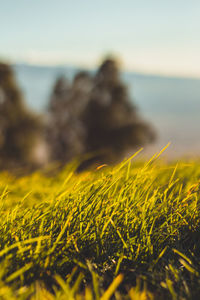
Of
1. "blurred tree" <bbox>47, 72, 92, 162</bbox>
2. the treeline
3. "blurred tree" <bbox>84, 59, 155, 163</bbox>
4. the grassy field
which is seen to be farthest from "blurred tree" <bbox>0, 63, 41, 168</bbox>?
the grassy field

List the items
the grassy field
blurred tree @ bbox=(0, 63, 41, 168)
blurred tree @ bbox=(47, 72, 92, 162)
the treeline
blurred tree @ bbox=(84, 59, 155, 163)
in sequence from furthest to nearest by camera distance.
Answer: blurred tree @ bbox=(0, 63, 41, 168)
blurred tree @ bbox=(47, 72, 92, 162)
the treeline
blurred tree @ bbox=(84, 59, 155, 163)
the grassy field

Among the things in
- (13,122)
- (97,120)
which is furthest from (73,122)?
(13,122)

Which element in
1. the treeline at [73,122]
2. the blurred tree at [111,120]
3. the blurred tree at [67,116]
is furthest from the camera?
the blurred tree at [67,116]

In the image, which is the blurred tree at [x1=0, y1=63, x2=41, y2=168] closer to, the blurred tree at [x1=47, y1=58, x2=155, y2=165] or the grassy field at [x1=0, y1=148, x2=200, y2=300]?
the blurred tree at [x1=47, y1=58, x2=155, y2=165]

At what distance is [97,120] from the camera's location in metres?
17.3

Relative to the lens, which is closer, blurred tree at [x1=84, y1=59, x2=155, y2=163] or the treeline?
blurred tree at [x1=84, y1=59, x2=155, y2=163]

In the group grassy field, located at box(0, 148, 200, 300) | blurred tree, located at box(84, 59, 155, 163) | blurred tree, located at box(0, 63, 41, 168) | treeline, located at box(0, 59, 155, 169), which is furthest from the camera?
blurred tree, located at box(0, 63, 41, 168)

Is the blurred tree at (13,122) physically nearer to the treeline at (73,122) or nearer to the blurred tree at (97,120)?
the treeline at (73,122)

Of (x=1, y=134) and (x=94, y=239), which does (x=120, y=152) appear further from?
(x=94, y=239)

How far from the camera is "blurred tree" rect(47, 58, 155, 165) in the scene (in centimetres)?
1688

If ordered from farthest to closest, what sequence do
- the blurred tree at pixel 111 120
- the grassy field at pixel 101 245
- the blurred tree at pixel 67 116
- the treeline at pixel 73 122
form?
the blurred tree at pixel 67 116, the treeline at pixel 73 122, the blurred tree at pixel 111 120, the grassy field at pixel 101 245

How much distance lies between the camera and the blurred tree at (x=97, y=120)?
16875 mm

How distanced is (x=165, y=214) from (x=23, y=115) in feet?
59.2

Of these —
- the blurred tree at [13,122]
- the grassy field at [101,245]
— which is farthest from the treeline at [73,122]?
the grassy field at [101,245]
